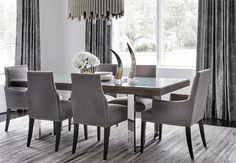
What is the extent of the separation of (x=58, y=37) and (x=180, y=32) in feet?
8.42

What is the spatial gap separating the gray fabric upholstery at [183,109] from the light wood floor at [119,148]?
399 mm

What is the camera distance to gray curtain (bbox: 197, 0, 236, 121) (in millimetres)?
5191

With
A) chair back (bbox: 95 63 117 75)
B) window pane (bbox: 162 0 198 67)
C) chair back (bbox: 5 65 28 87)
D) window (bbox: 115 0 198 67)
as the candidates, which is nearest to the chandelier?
chair back (bbox: 95 63 117 75)

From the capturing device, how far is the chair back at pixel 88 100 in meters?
3.42

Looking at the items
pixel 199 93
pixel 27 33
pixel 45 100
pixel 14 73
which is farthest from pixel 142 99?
pixel 27 33

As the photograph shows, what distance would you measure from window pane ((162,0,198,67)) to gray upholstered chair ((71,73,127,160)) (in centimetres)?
265

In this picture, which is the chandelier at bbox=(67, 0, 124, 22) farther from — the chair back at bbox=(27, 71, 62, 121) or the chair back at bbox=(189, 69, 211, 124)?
the chair back at bbox=(189, 69, 211, 124)

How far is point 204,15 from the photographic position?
17.5ft

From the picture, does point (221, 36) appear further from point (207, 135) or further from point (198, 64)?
point (207, 135)

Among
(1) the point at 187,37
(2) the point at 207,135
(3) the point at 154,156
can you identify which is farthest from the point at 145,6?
(3) the point at 154,156

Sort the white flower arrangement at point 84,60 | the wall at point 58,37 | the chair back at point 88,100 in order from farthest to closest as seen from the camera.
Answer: the wall at point 58,37 < the white flower arrangement at point 84,60 < the chair back at point 88,100

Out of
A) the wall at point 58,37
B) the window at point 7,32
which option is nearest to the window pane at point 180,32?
the wall at point 58,37

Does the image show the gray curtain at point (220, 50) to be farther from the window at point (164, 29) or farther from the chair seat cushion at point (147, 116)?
the chair seat cushion at point (147, 116)

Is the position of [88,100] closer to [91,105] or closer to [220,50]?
[91,105]
